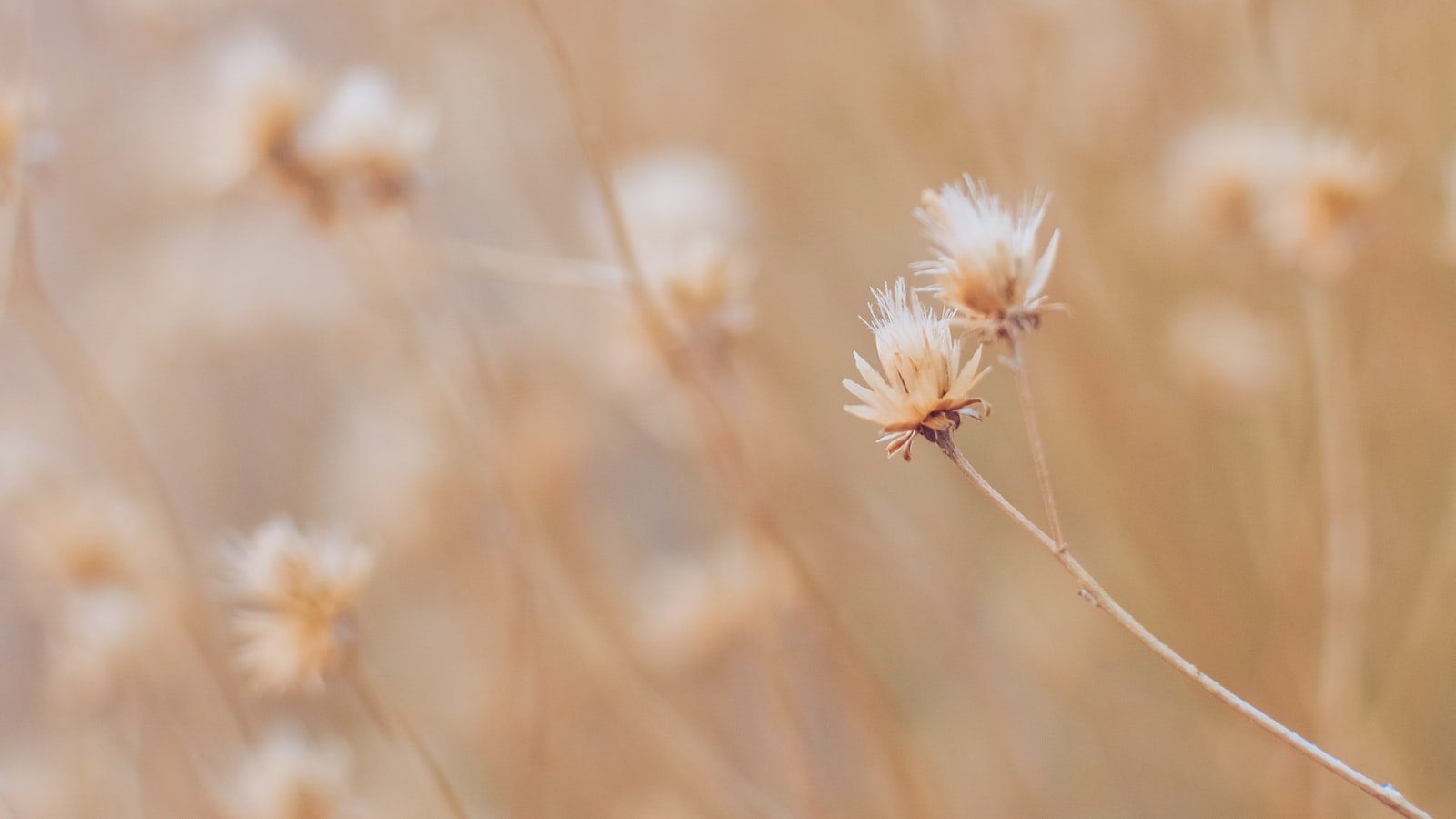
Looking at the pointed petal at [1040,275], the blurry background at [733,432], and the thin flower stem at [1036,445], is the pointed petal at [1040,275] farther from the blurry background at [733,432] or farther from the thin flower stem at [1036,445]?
the blurry background at [733,432]

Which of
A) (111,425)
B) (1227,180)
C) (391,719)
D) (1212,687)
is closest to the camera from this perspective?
(1212,687)

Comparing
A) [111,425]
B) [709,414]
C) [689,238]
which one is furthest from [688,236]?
[111,425]

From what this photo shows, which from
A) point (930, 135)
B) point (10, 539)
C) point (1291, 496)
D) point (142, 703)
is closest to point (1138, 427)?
point (1291, 496)

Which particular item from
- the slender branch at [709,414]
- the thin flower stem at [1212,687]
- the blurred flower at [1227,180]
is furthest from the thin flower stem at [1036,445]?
the blurred flower at [1227,180]

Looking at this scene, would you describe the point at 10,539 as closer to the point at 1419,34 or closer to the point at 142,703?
the point at 142,703

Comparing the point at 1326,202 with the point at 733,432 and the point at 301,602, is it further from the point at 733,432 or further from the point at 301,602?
the point at 301,602

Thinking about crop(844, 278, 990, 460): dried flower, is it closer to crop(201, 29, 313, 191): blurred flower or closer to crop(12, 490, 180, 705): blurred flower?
crop(201, 29, 313, 191): blurred flower

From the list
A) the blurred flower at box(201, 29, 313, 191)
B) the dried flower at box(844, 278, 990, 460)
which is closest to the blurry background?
the blurred flower at box(201, 29, 313, 191)
